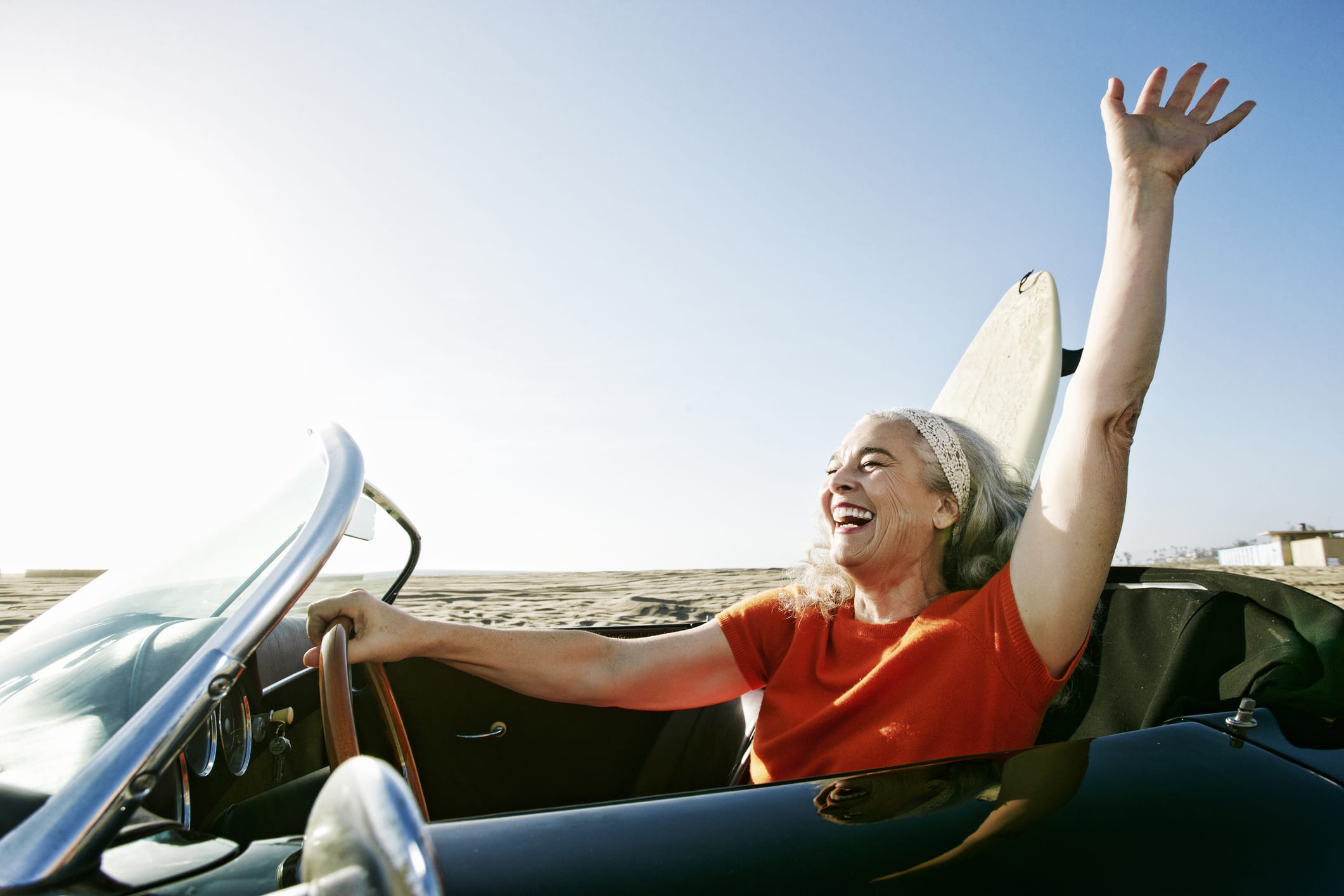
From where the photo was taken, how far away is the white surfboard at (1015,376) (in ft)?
9.52

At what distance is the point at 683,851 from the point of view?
2.59ft

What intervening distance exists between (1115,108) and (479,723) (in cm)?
212

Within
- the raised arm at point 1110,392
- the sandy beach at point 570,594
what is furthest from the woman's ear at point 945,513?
the sandy beach at point 570,594

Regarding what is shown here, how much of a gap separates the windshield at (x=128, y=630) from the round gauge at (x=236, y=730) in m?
0.16

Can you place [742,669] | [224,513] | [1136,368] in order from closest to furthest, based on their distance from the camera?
[224,513]
[1136,368]
[742,669]

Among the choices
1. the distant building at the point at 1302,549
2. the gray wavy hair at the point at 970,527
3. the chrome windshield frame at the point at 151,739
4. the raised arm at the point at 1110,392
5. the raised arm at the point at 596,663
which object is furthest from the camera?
the distant building at the point at 1302,549

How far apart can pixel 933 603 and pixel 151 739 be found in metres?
1.54

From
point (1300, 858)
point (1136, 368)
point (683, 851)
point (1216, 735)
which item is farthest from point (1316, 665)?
point (683, 851)

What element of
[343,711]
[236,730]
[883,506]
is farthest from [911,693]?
[236,730]

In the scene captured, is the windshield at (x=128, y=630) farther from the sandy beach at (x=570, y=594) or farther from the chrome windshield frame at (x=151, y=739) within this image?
the sandy beach at (x=570, y=594)

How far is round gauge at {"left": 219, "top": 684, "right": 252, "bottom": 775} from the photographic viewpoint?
1.17m

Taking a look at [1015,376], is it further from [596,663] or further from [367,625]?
[367,625]

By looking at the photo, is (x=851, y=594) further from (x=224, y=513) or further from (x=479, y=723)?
(x=224, y=513)

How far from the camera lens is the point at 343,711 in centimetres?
114
